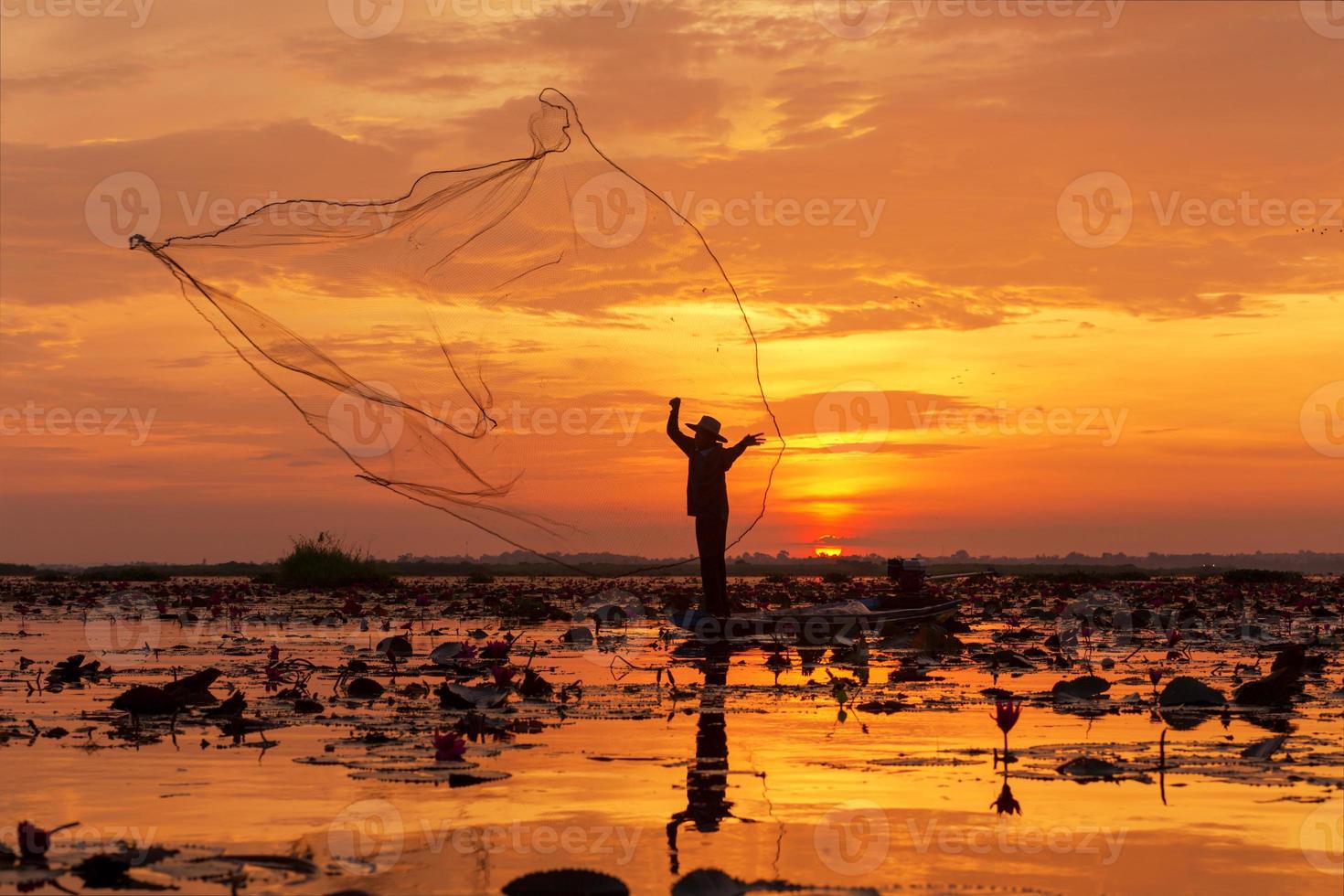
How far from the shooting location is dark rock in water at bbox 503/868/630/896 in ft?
20.2

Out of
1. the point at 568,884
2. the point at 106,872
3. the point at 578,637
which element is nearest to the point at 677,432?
the point at 578,637

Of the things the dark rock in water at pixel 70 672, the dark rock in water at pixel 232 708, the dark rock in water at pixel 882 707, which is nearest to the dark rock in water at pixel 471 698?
the dark rock in water at pixel 232 708

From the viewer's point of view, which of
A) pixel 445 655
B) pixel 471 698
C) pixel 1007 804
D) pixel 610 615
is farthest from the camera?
pixel 610 615

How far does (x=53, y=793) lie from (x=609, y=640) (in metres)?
17.0

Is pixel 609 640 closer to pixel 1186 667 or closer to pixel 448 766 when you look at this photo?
pixel 1186 667

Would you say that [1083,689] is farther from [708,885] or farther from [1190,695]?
[708,885]

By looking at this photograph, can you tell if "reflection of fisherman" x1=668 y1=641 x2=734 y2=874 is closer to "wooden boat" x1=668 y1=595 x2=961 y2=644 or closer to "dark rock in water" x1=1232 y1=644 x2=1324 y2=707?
"dark rock in water" x1=1232 y1=644 x2=1324 y2=707

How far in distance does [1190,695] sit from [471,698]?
23.3 ft

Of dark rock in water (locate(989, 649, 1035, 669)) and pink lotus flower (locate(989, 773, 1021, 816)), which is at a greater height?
dark rock in water (locate(989, 649, 1035, 669))

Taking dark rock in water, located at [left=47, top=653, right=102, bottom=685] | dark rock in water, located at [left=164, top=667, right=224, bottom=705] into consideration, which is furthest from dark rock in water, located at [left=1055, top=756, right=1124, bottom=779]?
dark rock in water, located at [left=47, top=653, right=102, bottom=685]

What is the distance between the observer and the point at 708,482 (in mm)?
20906

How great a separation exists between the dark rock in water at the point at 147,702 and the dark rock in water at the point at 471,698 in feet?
8.44

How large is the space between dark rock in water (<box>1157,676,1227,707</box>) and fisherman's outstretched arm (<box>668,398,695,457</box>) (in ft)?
27.2

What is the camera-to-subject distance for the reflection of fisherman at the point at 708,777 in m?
8.05
